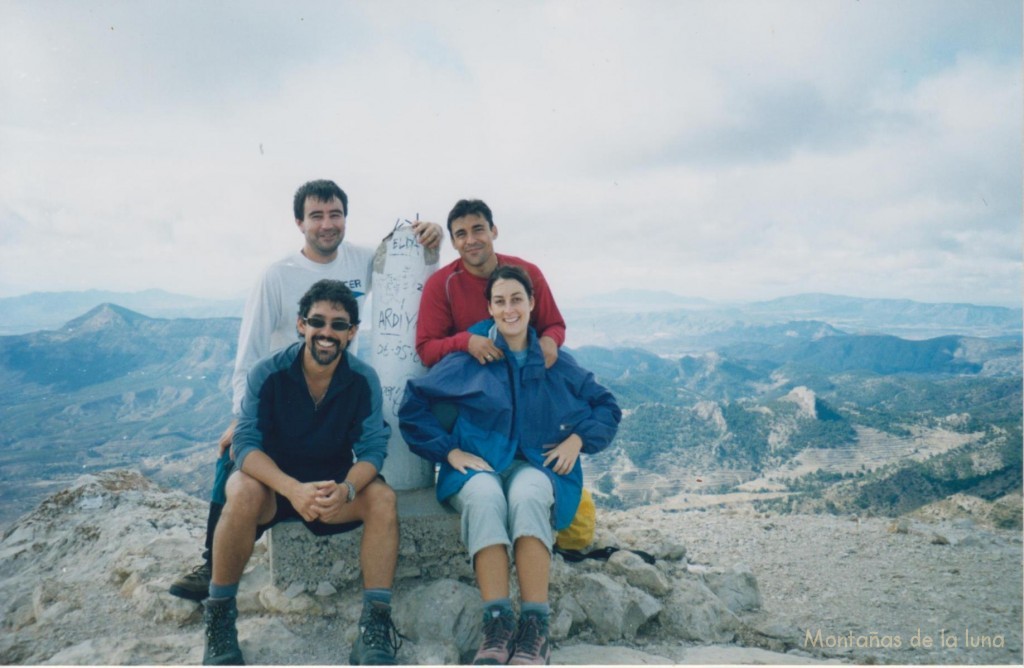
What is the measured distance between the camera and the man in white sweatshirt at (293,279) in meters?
4.59

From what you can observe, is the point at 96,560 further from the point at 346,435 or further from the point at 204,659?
the point at 346,435

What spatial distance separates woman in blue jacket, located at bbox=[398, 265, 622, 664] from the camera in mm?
3635

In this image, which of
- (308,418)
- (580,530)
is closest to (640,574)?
(580,530)

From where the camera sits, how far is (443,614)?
4.07 meters

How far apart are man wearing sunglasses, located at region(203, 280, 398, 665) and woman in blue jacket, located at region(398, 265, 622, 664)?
456 mm

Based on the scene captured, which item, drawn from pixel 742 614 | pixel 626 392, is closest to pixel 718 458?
pixel 626 392

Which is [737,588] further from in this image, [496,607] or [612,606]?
[496,607]

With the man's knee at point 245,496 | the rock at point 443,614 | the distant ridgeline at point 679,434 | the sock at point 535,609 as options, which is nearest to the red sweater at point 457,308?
the man's knee at point 245,496

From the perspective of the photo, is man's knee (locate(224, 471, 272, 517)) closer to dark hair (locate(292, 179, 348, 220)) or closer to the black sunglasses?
the black sunglasses

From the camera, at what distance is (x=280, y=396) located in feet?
12.9

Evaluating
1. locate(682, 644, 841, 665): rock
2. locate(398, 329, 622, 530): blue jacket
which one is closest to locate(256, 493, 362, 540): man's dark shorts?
locate(398, 329, 622, 530): blue jacket

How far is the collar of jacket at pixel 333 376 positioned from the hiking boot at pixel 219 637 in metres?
1.44

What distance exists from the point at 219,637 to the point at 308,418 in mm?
1478

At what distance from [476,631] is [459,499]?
1.05m
